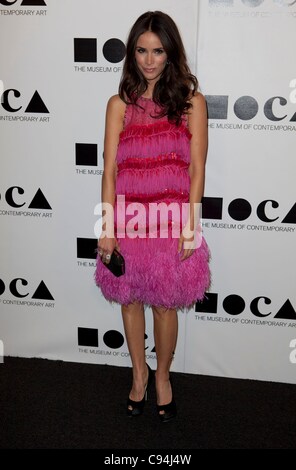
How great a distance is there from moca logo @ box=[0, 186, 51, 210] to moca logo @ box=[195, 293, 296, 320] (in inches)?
38.2

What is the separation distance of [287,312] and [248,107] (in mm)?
1043

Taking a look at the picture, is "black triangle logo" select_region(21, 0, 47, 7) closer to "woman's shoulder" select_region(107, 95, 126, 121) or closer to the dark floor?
"woman's shoulder" select_region(107, 95, 126, 121)

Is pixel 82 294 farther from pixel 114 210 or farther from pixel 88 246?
pixel 114 210

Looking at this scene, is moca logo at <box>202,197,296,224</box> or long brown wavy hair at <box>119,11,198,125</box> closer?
long brown wavy hair at <box>119,11,198,125</box>

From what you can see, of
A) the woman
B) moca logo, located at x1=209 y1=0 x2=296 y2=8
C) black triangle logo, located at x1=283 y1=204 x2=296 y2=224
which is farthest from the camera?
black triangle logo, located at x1=283 y1=204 x2=296 y2=224

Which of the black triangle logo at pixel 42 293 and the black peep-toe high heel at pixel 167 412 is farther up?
the black triangle logo at pixel 42 293

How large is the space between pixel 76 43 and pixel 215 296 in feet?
4.68

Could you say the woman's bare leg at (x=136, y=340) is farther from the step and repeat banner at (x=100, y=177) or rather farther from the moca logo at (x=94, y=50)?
the moca logo at (x=94, y=50)

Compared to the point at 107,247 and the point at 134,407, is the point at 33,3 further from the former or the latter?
the point at 134,407

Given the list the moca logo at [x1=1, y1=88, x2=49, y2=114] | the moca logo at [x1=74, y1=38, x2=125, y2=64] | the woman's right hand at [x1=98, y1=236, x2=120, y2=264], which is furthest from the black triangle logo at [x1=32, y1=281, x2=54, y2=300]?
the moca logo at [x1=74, y1=38, x2=125, y2=64]

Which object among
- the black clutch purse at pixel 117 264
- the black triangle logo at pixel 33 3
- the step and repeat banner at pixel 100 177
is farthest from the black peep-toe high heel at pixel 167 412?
the black triangle logo at pixel 33 3

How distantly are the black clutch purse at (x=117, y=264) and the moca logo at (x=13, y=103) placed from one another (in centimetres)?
86

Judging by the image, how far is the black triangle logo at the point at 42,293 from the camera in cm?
257
